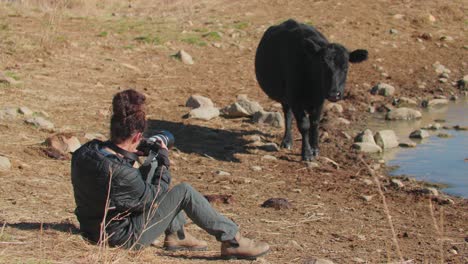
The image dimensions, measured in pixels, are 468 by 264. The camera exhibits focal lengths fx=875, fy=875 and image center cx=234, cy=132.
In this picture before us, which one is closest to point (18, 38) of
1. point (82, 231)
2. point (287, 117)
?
point (287, 117)

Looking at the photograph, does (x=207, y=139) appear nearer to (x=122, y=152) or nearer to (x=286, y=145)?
(x=286, y=145)

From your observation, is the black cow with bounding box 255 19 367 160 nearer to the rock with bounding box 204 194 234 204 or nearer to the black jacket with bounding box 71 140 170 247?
the rock with bounding box 204 194 234 204

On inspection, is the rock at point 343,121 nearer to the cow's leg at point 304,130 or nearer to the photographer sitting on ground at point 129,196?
the cow's leg at point 304,130

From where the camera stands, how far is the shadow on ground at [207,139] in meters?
10.8

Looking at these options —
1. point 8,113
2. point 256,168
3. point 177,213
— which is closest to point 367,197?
point 256,168

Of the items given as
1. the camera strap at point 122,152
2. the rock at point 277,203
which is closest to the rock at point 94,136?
the rock at point 277,203

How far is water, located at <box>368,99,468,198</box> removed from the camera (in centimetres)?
1042

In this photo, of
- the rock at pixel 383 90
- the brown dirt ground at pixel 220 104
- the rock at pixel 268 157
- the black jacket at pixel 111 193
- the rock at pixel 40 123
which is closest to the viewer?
the black jacket at pixel 111 193

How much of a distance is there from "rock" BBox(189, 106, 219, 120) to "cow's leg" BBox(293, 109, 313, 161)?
1885 mm

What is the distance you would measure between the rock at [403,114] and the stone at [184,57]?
394 cm

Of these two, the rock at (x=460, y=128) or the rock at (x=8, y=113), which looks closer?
the rock at (x=8, y=113)

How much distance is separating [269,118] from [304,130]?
1.70 meters

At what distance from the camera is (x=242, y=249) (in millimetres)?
6449

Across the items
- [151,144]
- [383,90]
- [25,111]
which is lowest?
[383,90]
